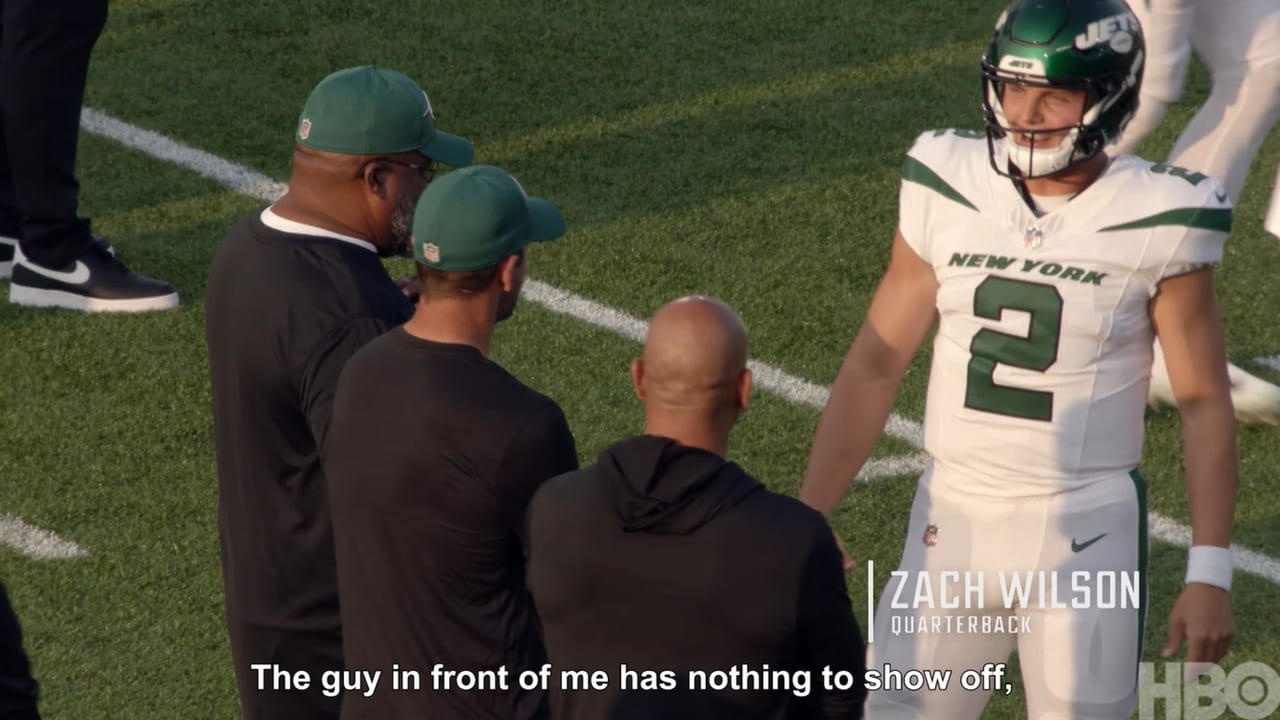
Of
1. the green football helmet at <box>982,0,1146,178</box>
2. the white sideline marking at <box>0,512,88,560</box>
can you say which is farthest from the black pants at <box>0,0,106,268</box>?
the green football helmet at <box>982,0,1146,178</box>

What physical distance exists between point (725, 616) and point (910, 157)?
1.39 m

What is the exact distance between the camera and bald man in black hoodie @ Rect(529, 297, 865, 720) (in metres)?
2.84

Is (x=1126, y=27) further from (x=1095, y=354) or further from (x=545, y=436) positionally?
(x=545, y=436)

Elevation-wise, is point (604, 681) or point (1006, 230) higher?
point (1006, 230)

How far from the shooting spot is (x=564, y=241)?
7488 mm

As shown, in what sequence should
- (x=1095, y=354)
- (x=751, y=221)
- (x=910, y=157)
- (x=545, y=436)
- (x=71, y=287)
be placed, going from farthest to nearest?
(x=751, y=221)
(x=71, y=287)
(x=910, y=157)
(x=1095, y=354)
(x=545, y=436)

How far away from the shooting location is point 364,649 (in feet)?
11.4

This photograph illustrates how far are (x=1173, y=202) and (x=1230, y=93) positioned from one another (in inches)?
112

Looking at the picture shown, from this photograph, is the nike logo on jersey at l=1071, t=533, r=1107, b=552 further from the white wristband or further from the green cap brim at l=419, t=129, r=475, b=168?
the green cap brim at l=419, t=129, r=475, b=168

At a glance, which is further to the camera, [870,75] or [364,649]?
[870,75]

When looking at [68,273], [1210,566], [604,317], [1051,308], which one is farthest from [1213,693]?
[68,273]

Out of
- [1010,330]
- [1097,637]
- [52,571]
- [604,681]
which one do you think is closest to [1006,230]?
[1010,330]

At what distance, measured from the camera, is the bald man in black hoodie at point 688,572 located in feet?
9.30

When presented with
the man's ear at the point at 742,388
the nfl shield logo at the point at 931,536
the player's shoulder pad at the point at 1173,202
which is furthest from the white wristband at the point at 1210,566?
the man's ear at the point at 742,388
